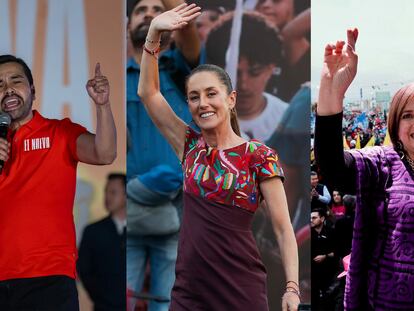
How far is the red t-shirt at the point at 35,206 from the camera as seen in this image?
3.40 meters

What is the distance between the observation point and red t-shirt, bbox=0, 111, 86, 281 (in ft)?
11.2

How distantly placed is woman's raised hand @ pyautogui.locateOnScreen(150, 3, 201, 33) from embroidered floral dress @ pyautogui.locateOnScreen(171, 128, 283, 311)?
695 millimetres

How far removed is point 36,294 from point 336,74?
7.26ft

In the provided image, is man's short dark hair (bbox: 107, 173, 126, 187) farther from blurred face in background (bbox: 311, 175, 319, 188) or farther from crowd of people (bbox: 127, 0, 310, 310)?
blurred face in background (bbox: 311, 175, 319, 188)

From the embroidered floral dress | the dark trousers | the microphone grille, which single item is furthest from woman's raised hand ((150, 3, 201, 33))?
the dark trousers

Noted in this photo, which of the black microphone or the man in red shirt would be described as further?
the man in red shirt

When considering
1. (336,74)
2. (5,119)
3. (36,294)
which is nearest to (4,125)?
(5,119)

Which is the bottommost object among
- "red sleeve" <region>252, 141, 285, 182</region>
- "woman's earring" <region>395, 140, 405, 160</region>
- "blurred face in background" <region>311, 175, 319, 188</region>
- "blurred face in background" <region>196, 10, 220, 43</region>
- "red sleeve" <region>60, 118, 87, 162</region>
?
"blurred face in background" <region>311, 175, 319, 188</region>

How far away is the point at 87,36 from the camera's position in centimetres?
372

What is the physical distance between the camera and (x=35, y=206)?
11.3 ft

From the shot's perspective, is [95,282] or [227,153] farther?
[95,282]

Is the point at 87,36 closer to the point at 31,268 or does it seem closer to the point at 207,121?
the point at 207,121

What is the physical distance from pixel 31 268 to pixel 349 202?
2.23 m

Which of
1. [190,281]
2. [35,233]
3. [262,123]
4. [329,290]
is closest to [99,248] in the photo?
[35,233]
